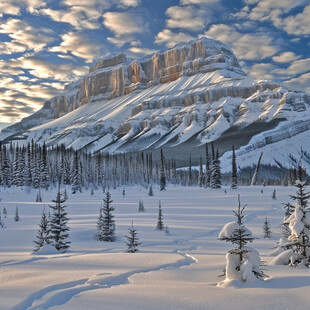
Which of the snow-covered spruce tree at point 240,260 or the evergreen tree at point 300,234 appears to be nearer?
the snow-covered spruce tree at point 240,260

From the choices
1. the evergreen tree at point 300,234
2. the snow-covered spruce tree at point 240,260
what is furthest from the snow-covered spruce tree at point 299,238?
the snow-covered spruce tree at point 240,260

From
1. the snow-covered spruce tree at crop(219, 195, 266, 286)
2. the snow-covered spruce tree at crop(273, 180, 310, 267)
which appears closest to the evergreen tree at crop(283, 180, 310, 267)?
the snow-covered spruce tree at crop(273, 180, 310, 267)

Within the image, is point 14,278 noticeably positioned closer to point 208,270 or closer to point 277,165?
point 208,270

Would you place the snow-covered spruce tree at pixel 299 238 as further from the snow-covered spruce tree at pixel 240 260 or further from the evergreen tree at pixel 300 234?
the snow-covered spruce tree at pixel 240 260

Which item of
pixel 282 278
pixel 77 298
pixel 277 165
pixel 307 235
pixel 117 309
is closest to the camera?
pixel 117 309

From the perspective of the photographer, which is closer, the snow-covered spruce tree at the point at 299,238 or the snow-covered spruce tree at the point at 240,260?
the snow-covered spruce tree at the point at 240,260

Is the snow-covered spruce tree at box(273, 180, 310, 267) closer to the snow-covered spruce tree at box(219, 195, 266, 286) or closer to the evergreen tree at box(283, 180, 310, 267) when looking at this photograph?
the evergreen tree at box(283, 180, 310, 267)

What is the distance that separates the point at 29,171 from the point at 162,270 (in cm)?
7297

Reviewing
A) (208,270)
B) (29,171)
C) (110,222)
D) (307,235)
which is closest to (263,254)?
(307,235)

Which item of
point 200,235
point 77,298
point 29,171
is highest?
point 29,171

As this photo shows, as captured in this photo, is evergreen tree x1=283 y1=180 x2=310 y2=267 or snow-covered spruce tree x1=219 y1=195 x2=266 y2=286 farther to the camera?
evergreen tree x1=283 y1=180 x2=310 y2=267

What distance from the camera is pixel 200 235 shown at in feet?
60.3

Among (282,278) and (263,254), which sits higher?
(282,278)

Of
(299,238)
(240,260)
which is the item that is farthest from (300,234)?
(240,260)
